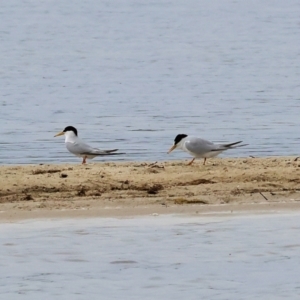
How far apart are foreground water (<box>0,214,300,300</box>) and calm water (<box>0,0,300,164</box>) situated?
5.01 m

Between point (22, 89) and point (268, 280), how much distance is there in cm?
1738

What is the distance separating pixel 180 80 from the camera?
2773 cm

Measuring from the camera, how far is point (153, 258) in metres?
8.88

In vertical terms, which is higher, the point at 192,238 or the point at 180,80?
the point at 192,238

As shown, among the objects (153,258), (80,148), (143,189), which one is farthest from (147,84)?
(153,258)

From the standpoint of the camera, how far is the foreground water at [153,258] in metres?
8.08

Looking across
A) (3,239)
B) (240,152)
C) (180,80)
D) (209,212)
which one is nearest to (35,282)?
(3,239)

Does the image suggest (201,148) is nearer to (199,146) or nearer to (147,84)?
(199,146)

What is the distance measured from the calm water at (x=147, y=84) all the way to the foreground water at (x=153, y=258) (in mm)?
5011

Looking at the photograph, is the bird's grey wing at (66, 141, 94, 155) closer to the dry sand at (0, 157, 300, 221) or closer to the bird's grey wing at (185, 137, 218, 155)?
the dry sand at (0, 157, 300, 221)

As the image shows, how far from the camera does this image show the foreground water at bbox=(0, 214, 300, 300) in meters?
8.08

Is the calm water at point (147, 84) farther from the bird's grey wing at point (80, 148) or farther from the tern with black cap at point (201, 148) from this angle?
the tern with black cap at point (201, 148)

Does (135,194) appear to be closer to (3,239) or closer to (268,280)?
(3,239)

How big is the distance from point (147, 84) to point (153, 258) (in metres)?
17.9
